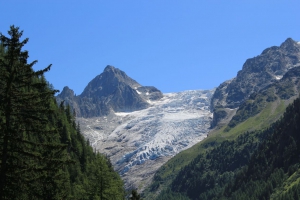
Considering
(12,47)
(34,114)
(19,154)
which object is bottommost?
(19,154)

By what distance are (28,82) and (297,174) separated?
19344cm

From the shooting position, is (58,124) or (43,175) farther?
(58,124)

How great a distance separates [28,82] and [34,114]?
72.8 inches

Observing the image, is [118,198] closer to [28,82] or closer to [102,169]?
[102,169]

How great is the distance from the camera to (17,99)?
899 inches

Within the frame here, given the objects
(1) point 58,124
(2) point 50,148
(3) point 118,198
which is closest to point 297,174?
(1) point 58,124

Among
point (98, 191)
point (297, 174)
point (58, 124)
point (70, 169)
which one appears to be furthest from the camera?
point (297, 174)

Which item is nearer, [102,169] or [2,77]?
[2,77]

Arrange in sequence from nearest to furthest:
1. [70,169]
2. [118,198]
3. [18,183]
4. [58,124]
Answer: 1. [18,183]
2. [118,198]
3. [70,169]
4. [58,124]

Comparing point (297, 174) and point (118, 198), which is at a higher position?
point (118, 198)

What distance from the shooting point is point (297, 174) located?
197375mm

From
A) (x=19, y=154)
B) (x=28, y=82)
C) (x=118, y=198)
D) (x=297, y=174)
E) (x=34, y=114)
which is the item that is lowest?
(x=297, y=174)

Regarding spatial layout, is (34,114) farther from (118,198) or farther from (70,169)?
(70,169)

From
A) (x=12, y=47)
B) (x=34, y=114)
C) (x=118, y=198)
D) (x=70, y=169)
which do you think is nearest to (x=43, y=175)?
(x=34, y=114)
